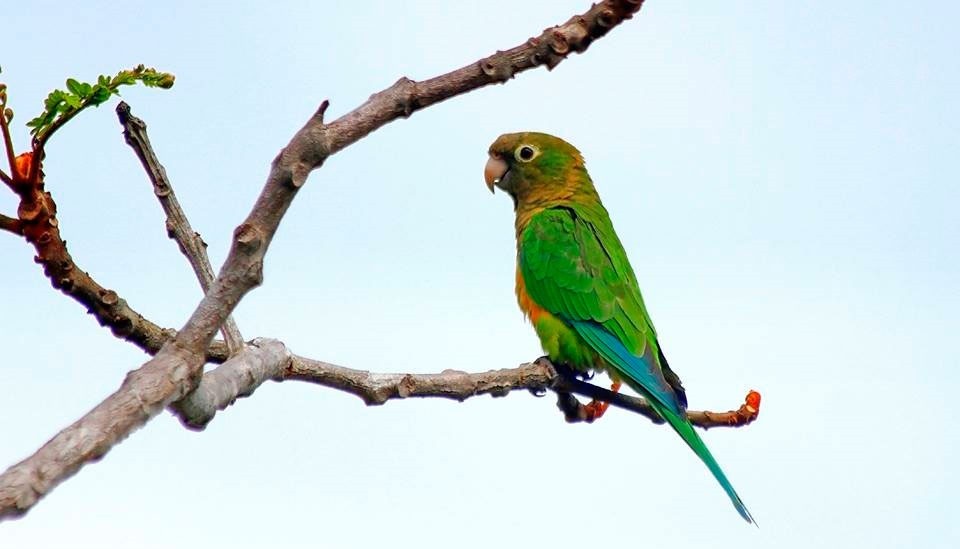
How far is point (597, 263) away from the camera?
8617 millimetres

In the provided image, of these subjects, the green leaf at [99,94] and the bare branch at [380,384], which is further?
the green leaf at [99,94]

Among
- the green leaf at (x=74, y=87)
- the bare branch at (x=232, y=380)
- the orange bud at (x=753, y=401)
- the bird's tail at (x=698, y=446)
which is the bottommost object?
the bare branch at (x=232, y=380)

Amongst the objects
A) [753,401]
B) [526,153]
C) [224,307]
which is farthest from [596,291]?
[224,307]

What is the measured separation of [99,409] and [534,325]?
5.67 meters

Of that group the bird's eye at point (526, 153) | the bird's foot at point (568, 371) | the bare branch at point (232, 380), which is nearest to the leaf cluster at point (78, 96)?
the bare branch at point (232, 380)

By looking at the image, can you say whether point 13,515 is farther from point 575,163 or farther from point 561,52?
point 575,163

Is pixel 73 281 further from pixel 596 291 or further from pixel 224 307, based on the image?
pixel 596 291

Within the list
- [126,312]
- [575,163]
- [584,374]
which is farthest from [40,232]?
[575,163]

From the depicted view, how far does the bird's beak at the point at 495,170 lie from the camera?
9648 millimetres

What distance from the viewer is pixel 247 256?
10.8 feet

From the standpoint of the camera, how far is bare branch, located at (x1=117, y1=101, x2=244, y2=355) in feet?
13.6

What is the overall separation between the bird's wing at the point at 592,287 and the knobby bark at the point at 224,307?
329 centimetres

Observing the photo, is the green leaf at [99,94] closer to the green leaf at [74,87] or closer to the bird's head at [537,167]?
the green leaf at [74,87]

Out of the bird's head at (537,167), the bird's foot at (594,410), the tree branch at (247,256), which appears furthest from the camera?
the bird's head at (537,167)
